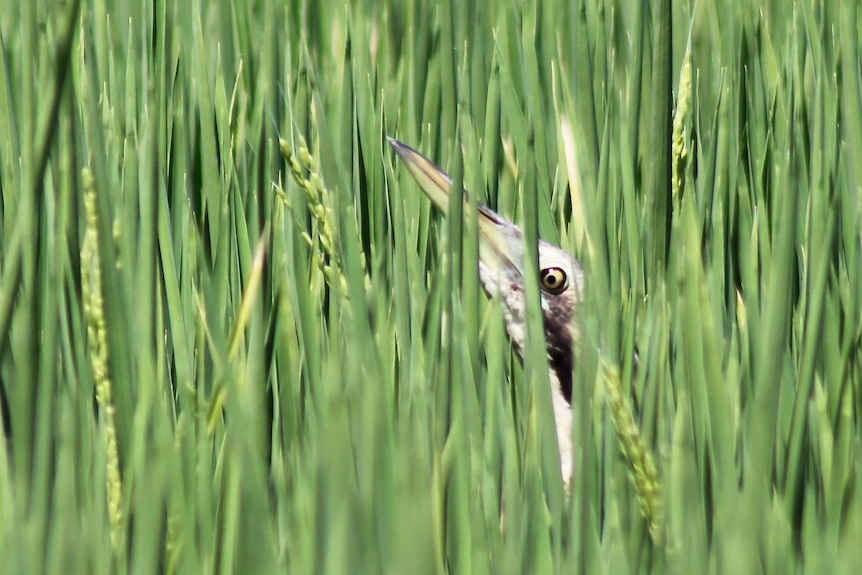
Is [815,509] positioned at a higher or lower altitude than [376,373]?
lower

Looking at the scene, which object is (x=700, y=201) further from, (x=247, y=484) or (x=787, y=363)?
(x=247, y=484)

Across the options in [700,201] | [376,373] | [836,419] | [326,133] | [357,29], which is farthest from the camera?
[357,29]

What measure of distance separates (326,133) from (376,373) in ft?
0.68

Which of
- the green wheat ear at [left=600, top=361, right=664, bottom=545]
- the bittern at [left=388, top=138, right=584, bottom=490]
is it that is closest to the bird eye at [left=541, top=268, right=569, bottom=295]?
the bittern at [left=388, top=138, right=584, bottom=490]

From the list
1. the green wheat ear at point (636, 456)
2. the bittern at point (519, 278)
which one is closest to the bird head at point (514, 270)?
the bittern at point (519, 278)

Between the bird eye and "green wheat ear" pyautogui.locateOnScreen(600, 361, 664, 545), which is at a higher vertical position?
the bird eye

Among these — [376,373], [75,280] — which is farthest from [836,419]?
[75,280]

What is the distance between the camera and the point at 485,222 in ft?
3.92

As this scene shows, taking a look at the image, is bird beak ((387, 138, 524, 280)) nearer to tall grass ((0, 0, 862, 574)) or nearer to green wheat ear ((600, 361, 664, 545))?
tall grass ((0, 0, 862, 574))

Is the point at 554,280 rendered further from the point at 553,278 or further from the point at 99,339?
the point at 99,339

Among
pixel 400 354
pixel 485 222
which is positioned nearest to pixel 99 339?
pixel 400 354

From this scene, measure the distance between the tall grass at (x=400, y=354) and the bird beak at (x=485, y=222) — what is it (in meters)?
0.04

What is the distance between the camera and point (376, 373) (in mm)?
598

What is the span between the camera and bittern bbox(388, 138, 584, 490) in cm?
111
